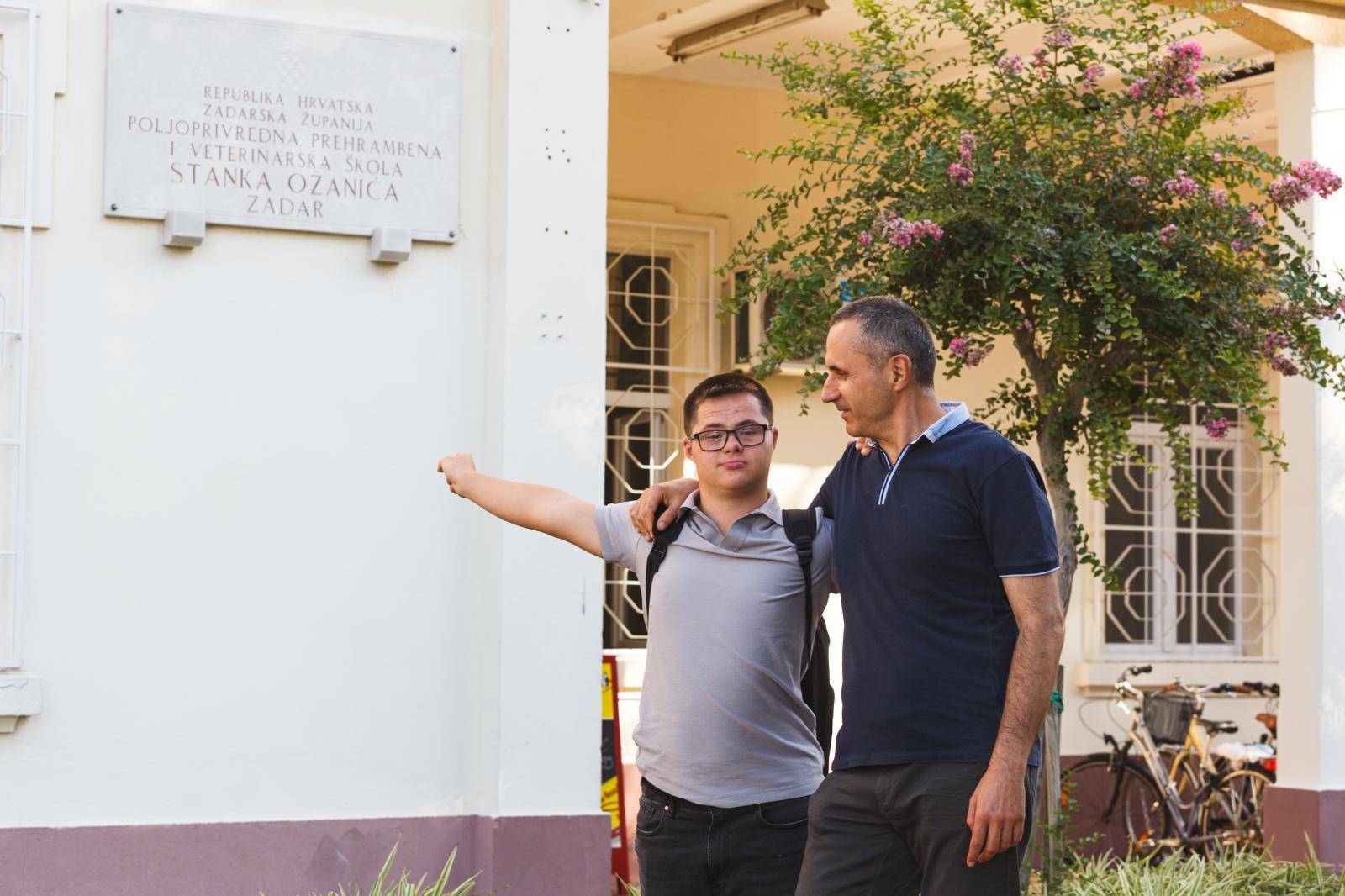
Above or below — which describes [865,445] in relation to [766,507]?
above

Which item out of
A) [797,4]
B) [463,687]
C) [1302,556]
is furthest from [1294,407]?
[463,687]

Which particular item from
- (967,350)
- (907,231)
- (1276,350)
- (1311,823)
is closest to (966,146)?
(907,231)

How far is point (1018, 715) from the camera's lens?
339 cm

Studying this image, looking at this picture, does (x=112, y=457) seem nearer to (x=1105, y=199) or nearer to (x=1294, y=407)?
(x=1105, y=199)

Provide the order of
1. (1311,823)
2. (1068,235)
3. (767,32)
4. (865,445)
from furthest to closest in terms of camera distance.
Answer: (767,32) < (1311,823) < (1068,235) < (865,445)

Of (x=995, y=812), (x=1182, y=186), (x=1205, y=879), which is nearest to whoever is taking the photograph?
(x=995, y=812)

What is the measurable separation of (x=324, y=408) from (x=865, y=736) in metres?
3.23

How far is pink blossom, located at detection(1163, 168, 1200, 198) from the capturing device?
637 centimetres

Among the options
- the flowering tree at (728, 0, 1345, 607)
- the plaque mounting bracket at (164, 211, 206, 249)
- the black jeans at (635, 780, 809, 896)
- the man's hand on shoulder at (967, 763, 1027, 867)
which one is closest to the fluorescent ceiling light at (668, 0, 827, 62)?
the flowering tree at (728, 0, 1345, 607)

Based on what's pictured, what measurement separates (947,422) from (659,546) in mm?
753

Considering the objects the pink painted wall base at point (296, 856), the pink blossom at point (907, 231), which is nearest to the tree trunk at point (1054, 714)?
the pink blossom at point (907, 231)

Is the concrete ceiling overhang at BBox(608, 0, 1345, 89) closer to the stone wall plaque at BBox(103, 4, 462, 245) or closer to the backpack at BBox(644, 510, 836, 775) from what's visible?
the stone wall plaque at BBox(103, 4, 462, 245)

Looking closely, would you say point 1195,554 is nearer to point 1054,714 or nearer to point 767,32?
point 767,32

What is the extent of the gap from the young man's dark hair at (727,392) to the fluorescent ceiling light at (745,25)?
191 inches
